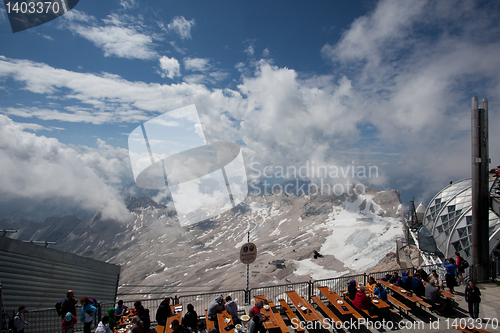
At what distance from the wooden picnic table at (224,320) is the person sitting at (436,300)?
8.21 meters

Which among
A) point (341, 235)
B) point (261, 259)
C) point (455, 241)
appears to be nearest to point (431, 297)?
point (455, 241)

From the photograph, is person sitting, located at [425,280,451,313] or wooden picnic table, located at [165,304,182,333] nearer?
wooden picnic table, located at [165,304,182,333]

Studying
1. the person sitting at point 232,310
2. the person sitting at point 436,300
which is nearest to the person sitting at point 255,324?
the person sitting at point 232,310

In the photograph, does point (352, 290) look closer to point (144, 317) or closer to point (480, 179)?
point (144, 317)

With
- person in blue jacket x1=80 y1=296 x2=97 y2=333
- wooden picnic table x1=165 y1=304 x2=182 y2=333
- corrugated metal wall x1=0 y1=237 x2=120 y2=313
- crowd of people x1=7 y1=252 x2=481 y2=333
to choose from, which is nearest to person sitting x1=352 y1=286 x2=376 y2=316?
crowd of people x1=7 y1=252 x2=481 y2=333

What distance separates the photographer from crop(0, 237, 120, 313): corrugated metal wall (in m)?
9.92

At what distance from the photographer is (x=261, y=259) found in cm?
15275

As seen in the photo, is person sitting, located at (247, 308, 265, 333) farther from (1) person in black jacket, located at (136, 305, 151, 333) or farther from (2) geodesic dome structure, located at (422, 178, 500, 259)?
(2) geodesic dome structure, located at (422, 178, 500, 259)

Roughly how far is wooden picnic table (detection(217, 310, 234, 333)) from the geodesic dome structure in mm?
25020

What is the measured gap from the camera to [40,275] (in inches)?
444

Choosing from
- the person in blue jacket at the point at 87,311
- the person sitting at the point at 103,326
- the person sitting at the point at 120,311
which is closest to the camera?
the person sitting at the point at 103,326

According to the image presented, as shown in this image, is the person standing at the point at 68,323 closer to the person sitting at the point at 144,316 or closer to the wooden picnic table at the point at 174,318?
the person sitting at the point at 144,316

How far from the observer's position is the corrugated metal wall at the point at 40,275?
32.6ft

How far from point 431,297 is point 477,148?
365 inches
